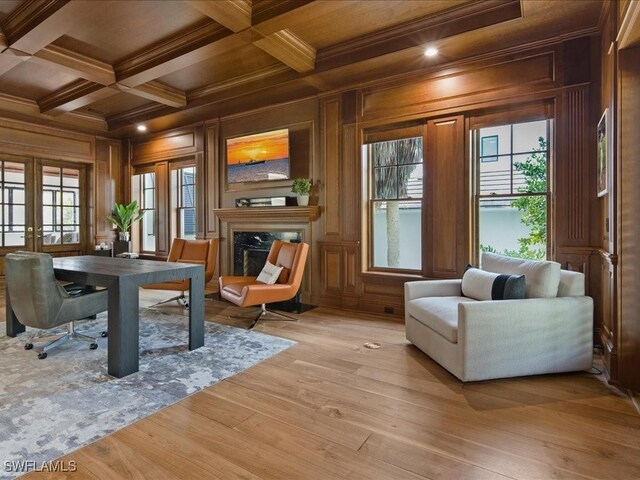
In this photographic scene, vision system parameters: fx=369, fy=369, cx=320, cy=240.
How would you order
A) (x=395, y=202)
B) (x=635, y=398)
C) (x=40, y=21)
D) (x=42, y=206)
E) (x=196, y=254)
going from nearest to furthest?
(x=635, y=398), (x=40, y=21), (x=395, y=202), (x=196, y=254), (x=42, y=206)

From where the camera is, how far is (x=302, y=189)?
190 inches

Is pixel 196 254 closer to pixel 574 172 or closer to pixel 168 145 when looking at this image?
pixel 168 145

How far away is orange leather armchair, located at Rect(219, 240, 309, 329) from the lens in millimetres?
3812

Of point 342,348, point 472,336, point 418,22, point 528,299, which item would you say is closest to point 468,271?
point 528,299

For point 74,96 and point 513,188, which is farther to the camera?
point 74,96

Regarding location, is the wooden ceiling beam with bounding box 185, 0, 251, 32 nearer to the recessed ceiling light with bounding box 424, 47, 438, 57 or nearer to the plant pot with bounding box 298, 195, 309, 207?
the recessed ceiling light with bounding box 424, 47, 438, 57

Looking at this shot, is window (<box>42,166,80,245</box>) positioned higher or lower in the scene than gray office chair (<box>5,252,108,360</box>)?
higher

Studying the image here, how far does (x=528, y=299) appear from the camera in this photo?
2629 mm

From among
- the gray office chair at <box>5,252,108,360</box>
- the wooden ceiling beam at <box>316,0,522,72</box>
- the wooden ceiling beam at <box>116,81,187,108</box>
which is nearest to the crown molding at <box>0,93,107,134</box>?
the wooden ceiling beam at <box>116,81,187,108</box>

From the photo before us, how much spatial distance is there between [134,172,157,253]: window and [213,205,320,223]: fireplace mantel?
2.08 metres

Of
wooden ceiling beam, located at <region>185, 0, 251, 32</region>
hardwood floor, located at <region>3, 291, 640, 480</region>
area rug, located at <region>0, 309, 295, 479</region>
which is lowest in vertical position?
hardwood floor, located at <region>3, 291, 640, 480</region>

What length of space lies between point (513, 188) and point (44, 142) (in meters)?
7.28

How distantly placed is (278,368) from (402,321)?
73.4 inches

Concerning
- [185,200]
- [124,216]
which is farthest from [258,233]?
[124,216]
